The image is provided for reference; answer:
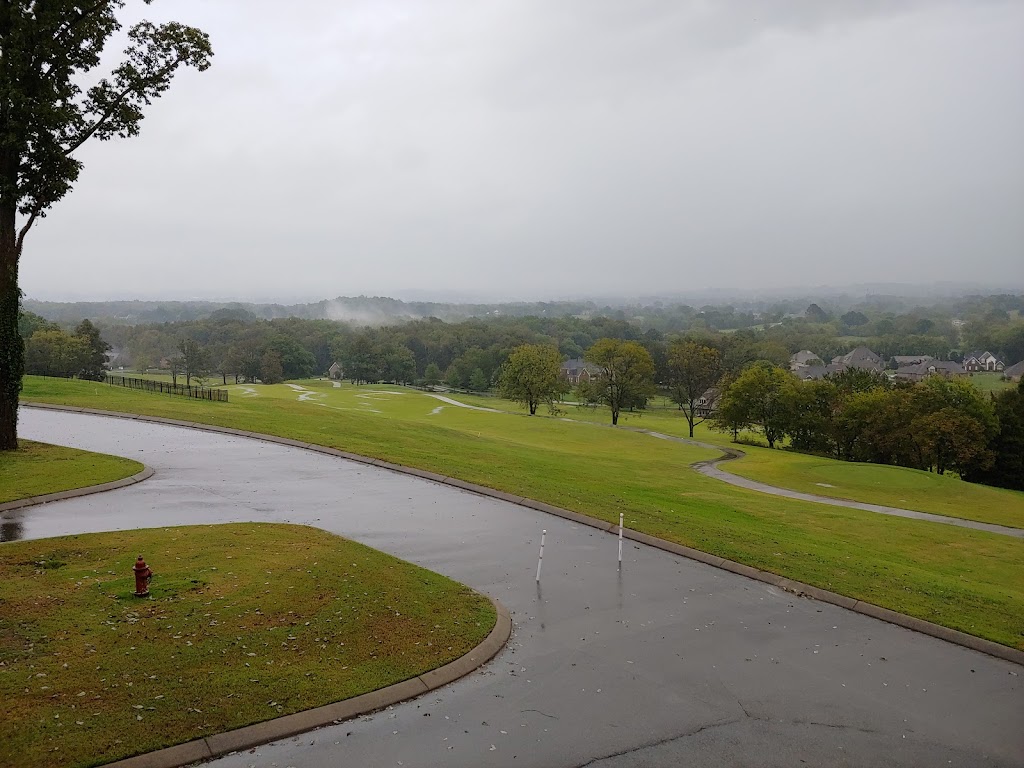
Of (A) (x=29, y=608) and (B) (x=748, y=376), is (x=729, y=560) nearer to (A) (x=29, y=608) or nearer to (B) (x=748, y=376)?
(A) (x=29, y=608)

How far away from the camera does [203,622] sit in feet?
26.9

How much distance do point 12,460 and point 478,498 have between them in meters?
11.6

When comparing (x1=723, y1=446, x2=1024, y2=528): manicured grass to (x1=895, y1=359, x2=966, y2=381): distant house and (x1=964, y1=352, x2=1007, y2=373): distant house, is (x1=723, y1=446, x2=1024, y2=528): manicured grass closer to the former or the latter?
(x1=895, y1=359, x2=966, y2=381): distant house

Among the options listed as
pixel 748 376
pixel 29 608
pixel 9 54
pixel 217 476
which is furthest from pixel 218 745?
pixel 748 376

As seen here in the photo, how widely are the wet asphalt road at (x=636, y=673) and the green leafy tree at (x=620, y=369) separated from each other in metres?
49.2

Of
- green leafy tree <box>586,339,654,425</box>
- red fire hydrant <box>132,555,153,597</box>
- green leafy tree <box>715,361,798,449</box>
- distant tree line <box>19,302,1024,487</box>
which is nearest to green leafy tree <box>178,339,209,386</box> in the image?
distant tree line <box>19,302,1024,487</box>

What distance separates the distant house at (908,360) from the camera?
136887 mm

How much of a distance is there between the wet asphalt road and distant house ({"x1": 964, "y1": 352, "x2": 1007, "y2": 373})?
15009 centimetres

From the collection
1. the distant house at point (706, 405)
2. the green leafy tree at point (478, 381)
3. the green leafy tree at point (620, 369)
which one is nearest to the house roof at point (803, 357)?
the distant house at point (706, 405)

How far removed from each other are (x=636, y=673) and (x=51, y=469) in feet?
48.4

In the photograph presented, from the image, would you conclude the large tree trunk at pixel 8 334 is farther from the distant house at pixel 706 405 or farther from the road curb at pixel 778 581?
the distant house at pixel 706 405

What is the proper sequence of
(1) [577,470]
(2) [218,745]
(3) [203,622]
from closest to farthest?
1. (2) [218,745]
2. (3) [203,622]
3. (1) [577,470]

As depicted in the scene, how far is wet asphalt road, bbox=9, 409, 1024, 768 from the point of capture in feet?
21.5

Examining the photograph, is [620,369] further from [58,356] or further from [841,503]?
[58,356]
